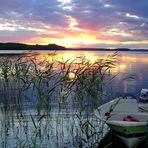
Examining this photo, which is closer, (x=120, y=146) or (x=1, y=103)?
(x=120, y=146)

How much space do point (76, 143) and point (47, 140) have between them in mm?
880

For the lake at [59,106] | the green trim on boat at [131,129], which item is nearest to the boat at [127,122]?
the green trim on boat at [131,129]

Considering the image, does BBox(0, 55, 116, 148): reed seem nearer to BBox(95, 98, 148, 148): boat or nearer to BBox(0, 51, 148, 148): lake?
BBox(0, 51, 148, 148): lake

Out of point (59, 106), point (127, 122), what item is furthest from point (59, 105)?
point (127, 122)

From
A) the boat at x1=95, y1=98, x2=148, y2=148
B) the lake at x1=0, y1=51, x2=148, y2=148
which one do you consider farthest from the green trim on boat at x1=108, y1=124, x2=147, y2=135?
the lake at x1=0, y1=51, x2=148, y2=148

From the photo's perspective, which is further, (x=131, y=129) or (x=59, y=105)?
(x=59, y=105)

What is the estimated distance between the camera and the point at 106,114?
10461 mm

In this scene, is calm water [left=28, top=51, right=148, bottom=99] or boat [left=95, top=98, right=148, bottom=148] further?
calm water [left=28, top=51, right=148, bottom=99]

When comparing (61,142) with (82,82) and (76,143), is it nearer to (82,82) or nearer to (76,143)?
(76,143)

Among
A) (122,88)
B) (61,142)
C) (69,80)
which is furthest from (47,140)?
(122,88)

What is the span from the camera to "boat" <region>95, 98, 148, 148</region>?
30.8 feet

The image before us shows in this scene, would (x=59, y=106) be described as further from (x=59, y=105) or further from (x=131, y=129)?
(x=131, y=129)

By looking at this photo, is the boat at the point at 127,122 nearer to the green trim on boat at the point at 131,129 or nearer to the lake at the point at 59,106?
the green trim on boat at the point at 131,129

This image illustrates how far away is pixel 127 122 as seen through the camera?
9.34 meters
